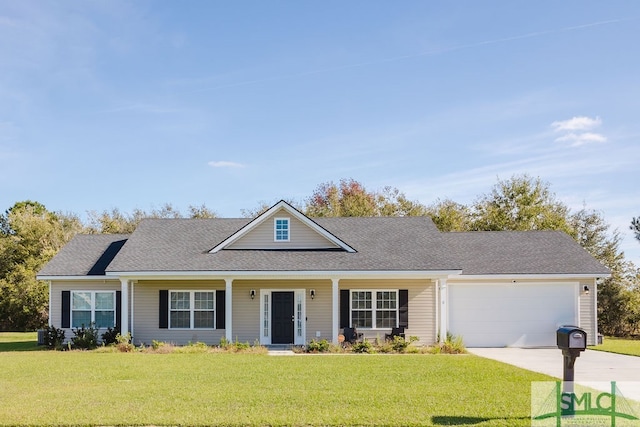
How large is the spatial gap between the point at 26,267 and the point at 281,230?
22.6 m

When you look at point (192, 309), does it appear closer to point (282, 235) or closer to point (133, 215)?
point (282, 235)

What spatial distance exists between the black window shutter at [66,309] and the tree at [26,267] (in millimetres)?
14299

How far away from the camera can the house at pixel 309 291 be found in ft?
74.5

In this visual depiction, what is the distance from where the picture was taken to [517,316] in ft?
78.2

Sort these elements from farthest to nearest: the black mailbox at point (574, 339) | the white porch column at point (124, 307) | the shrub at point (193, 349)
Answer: the white porch column at point (124, 307) < the shrub at point (193, 349) < the black mailbox at point (574, 339)

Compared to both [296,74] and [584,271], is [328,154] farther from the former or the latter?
[584,271]

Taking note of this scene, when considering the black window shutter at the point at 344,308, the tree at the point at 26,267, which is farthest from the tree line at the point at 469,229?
the black window shutter at the point at 344,308

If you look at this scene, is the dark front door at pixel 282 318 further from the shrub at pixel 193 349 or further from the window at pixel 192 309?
the shrub at pixel 193 349

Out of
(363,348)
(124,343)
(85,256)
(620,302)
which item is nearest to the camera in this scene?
(363,348)

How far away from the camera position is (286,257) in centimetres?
2319

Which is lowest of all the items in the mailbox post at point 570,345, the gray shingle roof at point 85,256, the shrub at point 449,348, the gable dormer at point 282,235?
the shrub at point 449,348

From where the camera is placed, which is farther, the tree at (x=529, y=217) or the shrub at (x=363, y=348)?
the tree at (x=529, y=217)

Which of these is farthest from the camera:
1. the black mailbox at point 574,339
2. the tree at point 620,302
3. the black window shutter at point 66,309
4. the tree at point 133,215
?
the tree at point 133,215

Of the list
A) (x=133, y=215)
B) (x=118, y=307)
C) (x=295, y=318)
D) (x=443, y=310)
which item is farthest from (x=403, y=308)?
(x=133, y=215)
